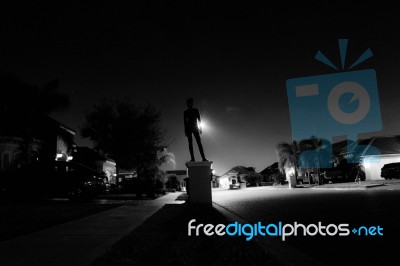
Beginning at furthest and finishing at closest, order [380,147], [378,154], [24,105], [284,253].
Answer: [380,147]
[378,154]
[24,105]
[284,253]

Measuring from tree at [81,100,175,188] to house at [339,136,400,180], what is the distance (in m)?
28.5

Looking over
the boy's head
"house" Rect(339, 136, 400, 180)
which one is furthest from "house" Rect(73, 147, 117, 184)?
the boy's head

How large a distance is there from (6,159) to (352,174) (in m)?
38.2

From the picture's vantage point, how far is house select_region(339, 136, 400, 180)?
44.7 m

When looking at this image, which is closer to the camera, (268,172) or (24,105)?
(24,105)

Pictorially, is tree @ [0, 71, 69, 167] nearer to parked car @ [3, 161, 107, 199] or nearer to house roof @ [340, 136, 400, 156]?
parked car @ [3, 161, 107, 199]

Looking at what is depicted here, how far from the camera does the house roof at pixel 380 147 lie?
151ft

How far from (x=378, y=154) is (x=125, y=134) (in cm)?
3385

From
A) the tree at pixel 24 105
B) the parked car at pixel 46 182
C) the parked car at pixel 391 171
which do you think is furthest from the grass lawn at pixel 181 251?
the parked car at pixel 391 171

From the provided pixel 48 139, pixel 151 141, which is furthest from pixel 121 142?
pixel 48 139

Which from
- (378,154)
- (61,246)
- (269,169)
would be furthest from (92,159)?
(269,169)

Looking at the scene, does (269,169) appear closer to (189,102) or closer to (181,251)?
(189,102)

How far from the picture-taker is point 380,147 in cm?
4784

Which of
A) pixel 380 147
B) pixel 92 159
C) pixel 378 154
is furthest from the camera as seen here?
pixel 92 159
